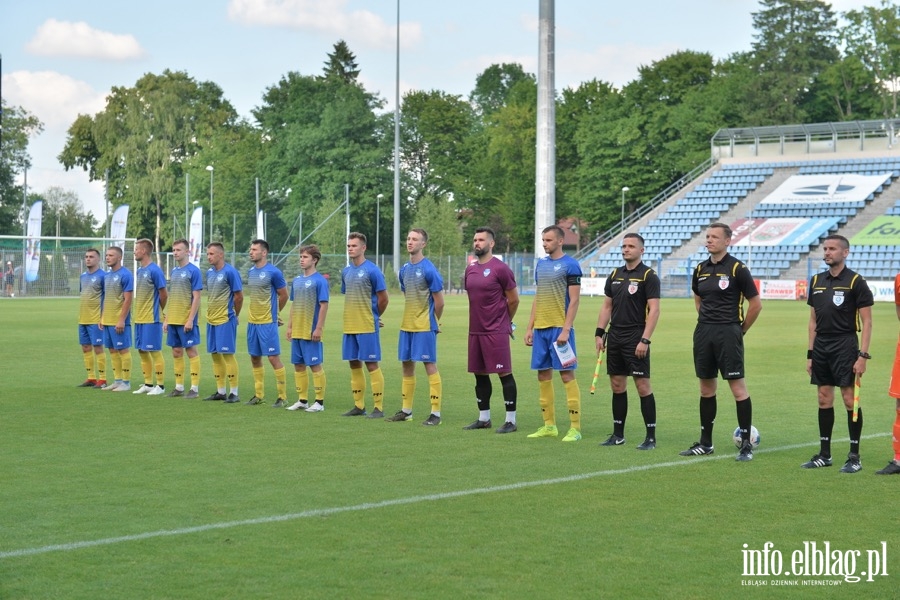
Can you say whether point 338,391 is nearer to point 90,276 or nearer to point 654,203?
point 90,276

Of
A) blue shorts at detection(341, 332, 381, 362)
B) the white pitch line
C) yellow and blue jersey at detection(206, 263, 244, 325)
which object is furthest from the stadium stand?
the white pitch line

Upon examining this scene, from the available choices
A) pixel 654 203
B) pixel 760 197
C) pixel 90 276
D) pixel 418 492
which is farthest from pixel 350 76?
pixel 418 492

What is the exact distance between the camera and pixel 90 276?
54.7 ft

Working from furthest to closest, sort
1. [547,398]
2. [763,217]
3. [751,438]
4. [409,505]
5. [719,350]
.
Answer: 1. [763,217]
2. [547,398]
3. [751,438]
4. [719,350]
5. [409,505]

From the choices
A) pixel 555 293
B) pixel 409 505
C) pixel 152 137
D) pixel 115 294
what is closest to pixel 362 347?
pixel 555 293

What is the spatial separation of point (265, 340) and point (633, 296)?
18.0 ft

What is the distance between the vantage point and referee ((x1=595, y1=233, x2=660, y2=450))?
10453 millimetres

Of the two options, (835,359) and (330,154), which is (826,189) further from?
(835,359)

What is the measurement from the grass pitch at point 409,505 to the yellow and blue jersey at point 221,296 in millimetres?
1303

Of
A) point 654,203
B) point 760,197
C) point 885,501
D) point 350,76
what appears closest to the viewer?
point 885,501

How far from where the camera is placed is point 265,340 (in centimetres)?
1423

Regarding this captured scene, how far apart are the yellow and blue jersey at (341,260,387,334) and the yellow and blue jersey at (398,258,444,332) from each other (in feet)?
2.05

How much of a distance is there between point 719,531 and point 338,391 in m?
9.20

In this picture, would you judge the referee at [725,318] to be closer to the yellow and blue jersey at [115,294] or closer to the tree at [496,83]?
the yellow and blue jersey at [115,294]
